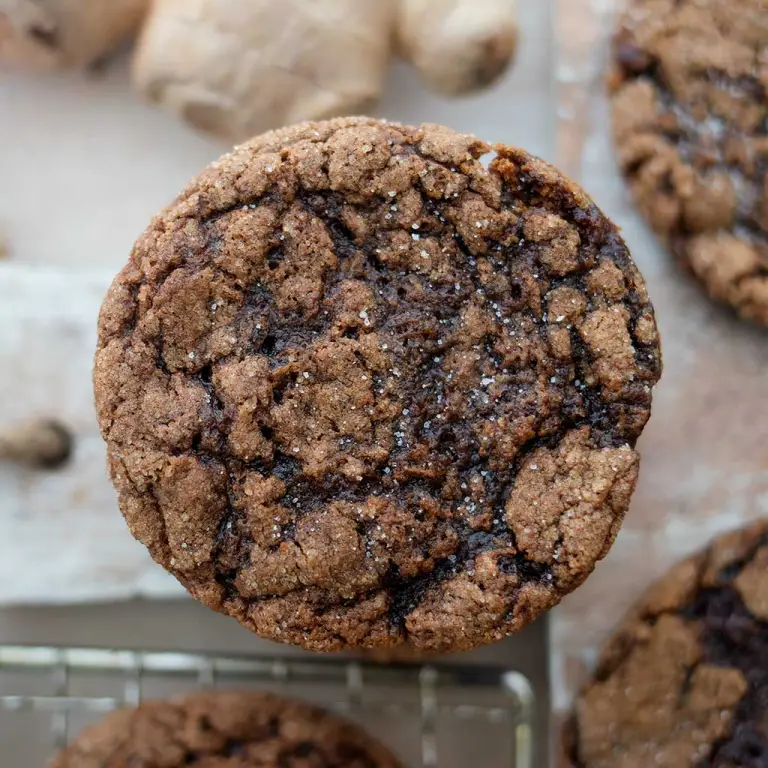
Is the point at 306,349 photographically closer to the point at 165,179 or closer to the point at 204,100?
the point at 204,100

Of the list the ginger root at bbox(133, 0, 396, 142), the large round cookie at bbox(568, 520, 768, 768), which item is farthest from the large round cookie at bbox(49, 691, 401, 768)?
the ginger root at bbox(133, 0, 396, 142)

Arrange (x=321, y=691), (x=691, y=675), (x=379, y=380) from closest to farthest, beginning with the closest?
1. (x=379, y=380)
2. (x=691, y=675)
3. (x=321, y=691)

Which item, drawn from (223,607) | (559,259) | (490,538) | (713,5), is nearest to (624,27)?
(713,5)

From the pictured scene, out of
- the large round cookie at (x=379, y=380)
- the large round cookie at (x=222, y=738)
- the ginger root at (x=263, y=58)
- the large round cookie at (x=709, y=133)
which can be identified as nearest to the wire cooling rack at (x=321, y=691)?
the large round cookie at (x=222, y=738)

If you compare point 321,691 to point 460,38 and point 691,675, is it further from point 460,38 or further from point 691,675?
point 460,38

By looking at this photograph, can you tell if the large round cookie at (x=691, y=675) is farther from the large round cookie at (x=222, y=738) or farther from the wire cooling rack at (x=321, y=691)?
the large round cookie at (x=222, y=738)

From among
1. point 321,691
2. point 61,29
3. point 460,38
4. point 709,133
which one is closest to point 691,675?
point 321,691
